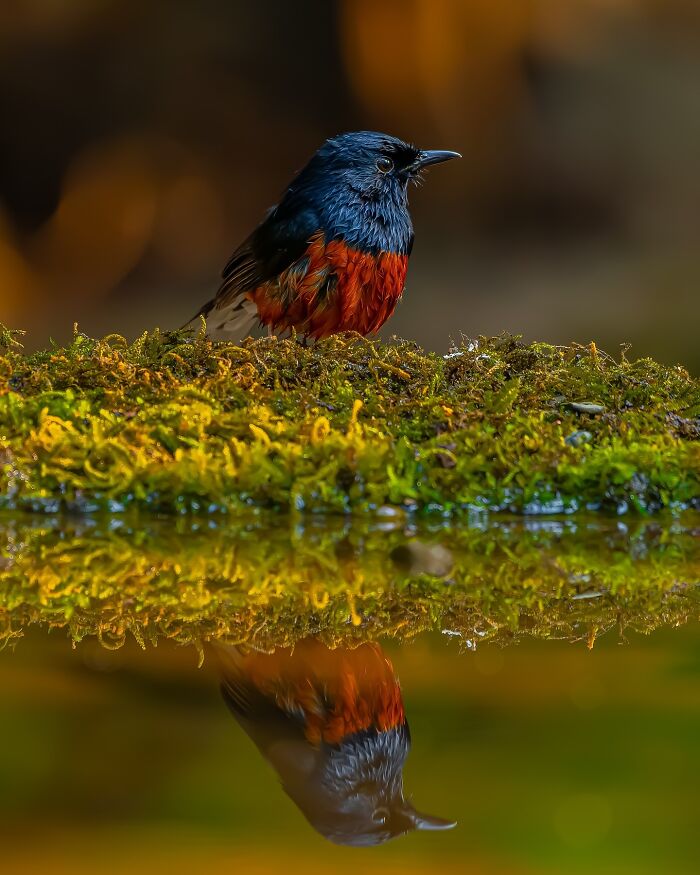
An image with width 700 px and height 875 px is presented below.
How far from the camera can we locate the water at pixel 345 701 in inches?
35.2

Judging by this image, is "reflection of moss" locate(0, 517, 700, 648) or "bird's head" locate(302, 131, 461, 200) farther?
"bird's head" locate(302, 131, 461, 200)

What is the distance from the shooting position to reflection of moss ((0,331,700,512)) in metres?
2.41

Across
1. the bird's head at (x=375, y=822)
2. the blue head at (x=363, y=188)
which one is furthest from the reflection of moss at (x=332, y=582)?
the blue head at (x=363, y=188)

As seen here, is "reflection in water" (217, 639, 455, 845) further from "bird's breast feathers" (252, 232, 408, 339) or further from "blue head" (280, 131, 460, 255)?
"blue head" (280, 131, 460, 255)

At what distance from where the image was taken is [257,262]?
436cm

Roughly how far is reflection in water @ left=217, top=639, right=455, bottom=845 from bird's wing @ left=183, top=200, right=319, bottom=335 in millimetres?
2825

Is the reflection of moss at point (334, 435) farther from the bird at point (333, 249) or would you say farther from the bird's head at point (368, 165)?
the bird's head at point (368, 165)

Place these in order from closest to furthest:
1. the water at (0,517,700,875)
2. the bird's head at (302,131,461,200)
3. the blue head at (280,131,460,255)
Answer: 1. the water at (0,517,700,875)
2. the blue head at (280,131,460,255)
3. the bird's head at (302,131,461,200)

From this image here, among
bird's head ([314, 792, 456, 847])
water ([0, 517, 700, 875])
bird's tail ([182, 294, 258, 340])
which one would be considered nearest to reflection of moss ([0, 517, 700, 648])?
water ([0, 517, 700, 875])

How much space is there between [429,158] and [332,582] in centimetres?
302

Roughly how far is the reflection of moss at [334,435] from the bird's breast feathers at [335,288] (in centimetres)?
84

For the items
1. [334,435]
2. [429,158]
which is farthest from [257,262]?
[334,435]

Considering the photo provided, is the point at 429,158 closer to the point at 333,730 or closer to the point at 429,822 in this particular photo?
the point at 333,730

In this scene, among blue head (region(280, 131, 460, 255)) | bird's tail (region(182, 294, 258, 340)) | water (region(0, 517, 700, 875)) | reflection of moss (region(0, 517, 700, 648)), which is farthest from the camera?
bird's tail (region(182, 294, 258, 340))
